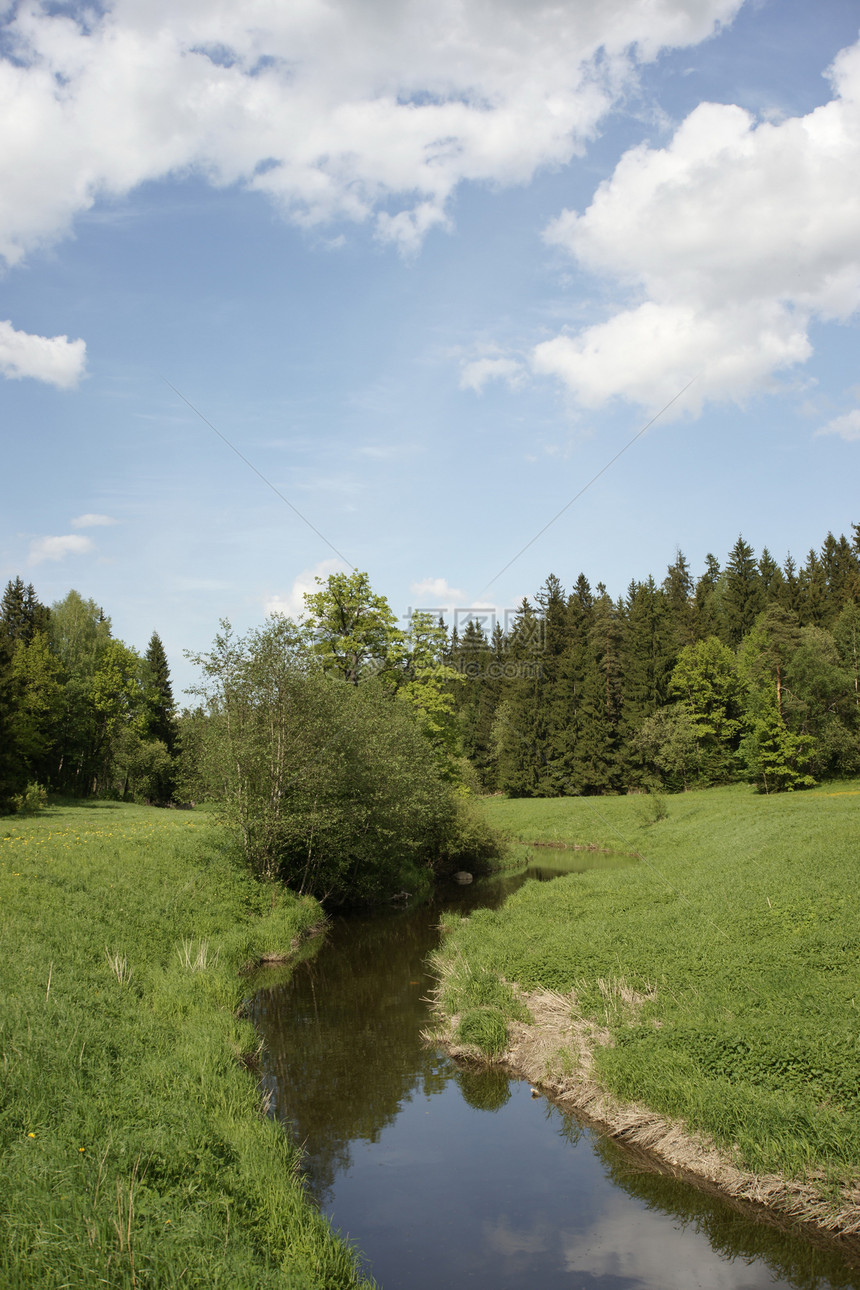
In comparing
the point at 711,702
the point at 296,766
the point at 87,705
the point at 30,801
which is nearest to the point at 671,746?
the point at 711,702

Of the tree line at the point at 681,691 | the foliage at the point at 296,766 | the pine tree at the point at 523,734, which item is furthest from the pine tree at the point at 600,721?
the foliage at the point at 296,766

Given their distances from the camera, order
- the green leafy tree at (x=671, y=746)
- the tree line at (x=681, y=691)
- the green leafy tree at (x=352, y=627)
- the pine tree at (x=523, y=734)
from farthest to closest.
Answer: the pine tree at (x=523, y=734), the green leafy tree at (x=671, y=746), the tree line at (x=681, y=691), the green leafy tree at (x=352, y=627)

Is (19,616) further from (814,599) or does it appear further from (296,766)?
(814,599)

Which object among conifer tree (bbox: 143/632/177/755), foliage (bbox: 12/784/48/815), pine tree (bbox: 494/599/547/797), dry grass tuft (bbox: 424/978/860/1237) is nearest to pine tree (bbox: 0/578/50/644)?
conifer tree (bbox: 143/632/177/755)

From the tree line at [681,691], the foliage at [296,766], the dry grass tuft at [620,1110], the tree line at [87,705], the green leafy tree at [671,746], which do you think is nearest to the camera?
the dry grass tuft at [620,1110]

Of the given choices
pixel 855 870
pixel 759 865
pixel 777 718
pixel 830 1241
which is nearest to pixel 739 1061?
pixel 830 1241

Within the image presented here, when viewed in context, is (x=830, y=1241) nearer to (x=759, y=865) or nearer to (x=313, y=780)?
(x=759, y=865)

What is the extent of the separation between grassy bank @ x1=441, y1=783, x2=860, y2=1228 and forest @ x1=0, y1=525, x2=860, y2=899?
7099 mm

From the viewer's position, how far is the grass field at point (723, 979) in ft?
29.4

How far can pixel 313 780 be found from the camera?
24250 millimetres

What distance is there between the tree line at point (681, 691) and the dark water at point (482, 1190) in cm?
4267

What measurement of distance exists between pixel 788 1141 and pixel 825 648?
160ft

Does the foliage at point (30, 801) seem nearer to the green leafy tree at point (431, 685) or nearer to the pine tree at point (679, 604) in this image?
the green leafy tree at point (431, 685)

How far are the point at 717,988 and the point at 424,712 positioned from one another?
2753cm
